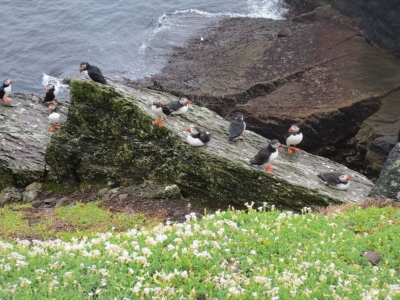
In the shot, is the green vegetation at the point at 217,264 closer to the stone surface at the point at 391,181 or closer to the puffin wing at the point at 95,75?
the stone surface at the point at 391,181

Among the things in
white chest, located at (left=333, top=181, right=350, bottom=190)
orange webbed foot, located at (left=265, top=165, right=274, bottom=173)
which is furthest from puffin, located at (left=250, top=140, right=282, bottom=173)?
white chest, located at (left=333, top=181, right=350, bottom=190)

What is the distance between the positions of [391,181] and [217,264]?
967 cm

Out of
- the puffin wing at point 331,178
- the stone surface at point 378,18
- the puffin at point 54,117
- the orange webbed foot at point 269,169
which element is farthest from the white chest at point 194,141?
the stone surface at point 378,18

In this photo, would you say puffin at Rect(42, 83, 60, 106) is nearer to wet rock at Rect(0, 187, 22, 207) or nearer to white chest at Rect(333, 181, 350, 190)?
wet rock at Rect(0, 187, 22, 207)

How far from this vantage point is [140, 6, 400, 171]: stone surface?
110 feet

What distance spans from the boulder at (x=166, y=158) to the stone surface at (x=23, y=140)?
115cm

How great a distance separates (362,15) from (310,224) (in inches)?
1459

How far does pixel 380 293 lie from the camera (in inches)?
392

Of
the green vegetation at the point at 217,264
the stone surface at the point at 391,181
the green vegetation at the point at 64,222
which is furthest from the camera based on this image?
the green vegetation at the point at 64,222

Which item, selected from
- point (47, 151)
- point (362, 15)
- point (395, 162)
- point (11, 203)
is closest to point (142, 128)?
point (47, 151)

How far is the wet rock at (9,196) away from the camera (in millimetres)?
23656

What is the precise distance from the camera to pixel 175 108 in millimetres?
22266

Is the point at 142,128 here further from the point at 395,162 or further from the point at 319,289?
the point at 319,289

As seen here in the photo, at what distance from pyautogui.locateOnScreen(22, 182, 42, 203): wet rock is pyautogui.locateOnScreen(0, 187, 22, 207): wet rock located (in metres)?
0.30
